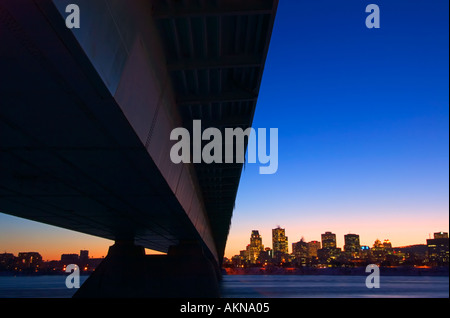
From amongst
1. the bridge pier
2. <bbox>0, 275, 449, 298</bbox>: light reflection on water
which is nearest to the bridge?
the bridge pier

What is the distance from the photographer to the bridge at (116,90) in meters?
6.14

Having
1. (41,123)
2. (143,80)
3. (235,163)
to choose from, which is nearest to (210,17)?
(143,80)

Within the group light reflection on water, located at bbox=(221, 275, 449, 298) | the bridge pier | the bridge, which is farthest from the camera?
light reflection on water, located at bbox=(221, 275, 449, 298)

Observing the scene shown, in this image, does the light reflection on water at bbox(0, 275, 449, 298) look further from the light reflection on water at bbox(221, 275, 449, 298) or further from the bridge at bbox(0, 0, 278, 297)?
the bridge at bbox(0, 0, 278, 297)

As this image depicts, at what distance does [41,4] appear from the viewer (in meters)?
4.90

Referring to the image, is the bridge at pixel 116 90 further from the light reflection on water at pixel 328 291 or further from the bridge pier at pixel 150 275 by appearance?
the light reflection on water at pixel 328 291

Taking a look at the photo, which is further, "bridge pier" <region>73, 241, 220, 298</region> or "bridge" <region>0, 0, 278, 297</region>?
"bridge pier" <region>73, 241, 220, 298</region>

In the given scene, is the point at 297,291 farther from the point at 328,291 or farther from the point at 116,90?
the point at 116,90

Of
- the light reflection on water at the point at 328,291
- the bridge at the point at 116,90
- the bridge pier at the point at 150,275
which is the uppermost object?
the bridge at the point at 116,90

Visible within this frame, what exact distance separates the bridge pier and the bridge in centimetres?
1461

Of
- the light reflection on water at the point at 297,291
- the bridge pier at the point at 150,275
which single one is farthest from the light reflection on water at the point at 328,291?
the bridge pier at the point at 150,275

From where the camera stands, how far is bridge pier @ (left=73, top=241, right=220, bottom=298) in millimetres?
32125

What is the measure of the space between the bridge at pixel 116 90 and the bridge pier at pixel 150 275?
1461 centimetres

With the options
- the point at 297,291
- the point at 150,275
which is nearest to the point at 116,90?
the point at 150,275
